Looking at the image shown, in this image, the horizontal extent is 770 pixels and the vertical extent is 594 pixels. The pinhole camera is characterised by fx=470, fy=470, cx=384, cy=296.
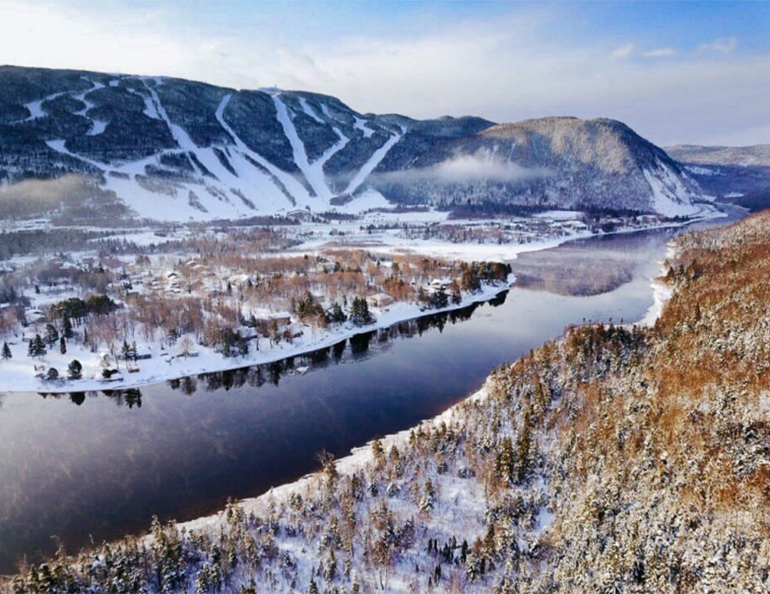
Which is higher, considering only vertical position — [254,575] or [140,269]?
[140,269]

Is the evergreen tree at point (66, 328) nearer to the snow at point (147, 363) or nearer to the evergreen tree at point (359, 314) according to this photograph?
the snow at point (147, 363)

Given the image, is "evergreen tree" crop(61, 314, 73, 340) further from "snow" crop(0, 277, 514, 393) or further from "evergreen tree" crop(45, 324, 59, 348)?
"snow" crop(0, 277, 514, 393)

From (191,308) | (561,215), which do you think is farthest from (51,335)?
(561,215)

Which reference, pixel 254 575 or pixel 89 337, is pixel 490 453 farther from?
pixel 89 337

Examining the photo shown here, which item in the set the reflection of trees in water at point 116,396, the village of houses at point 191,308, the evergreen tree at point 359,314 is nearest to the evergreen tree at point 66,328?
the village of houses at point 191,308

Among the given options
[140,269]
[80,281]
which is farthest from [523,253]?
[80,281]

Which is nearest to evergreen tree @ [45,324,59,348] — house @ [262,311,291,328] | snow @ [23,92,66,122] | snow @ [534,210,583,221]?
house @ [262,311,291,328]
